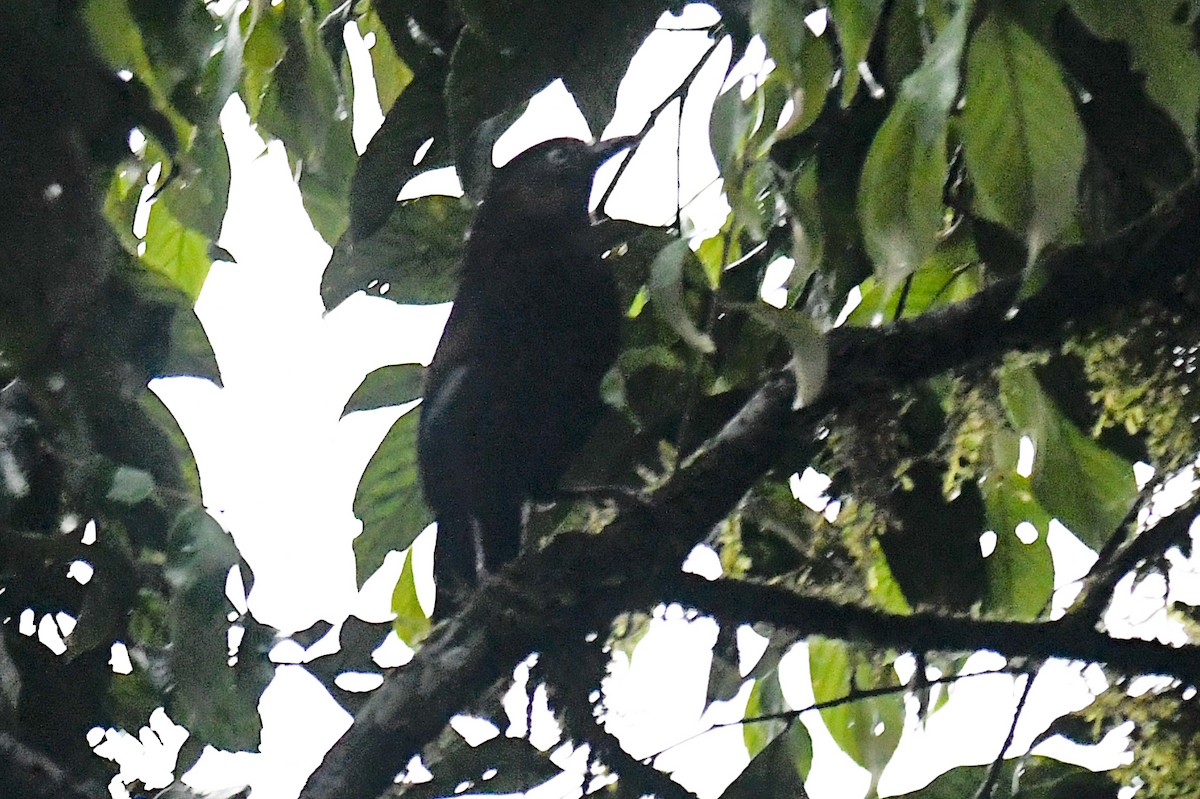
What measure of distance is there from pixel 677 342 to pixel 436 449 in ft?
1.28

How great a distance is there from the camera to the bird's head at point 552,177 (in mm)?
1943

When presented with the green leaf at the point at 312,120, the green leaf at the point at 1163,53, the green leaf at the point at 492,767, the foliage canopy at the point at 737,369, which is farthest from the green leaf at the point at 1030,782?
the green leaf at the point at 312,120

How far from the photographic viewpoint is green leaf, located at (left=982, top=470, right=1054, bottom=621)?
129cm

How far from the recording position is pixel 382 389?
4.84ft

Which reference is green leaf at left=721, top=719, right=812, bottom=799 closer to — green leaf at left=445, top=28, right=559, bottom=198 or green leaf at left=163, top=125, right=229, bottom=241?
green leaf at left=445, top=28, right=559, bottom=198

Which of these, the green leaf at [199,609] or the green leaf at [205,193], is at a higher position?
A: the green leaf at [205,193]

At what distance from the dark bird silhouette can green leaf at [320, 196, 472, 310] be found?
8cm

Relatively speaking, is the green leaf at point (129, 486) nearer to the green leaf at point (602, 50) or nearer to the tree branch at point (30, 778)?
the tree branch at point (30, 778)

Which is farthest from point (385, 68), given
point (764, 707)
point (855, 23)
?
point (764, 707)

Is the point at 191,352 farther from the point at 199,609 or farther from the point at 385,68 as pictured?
the point at 385,68

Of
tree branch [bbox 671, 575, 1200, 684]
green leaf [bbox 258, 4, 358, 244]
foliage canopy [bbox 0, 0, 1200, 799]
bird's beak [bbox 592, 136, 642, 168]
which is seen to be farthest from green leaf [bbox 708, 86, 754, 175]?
bird's beak [bbox 592, 136, 642, 168]

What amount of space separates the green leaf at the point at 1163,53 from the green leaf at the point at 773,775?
2.38 ft

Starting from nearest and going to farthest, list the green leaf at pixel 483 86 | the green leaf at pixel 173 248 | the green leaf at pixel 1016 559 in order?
the green leaf at pixel 483 86
the green leaf at pixel 1016 559
the green leaf at pixel 173 248

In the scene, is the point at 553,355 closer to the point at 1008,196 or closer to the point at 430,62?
the point at 430,62
